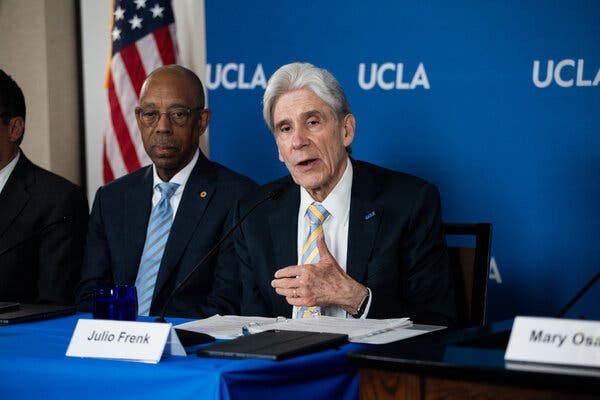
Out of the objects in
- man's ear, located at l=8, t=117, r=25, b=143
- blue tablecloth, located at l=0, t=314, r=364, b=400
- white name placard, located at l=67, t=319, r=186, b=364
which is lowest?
blue tablecloth, located at l=0, t=314, r=364, b=400

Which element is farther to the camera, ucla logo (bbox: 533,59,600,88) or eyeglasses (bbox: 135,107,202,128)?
eyeglasses (bbox: 135,107,202,128)

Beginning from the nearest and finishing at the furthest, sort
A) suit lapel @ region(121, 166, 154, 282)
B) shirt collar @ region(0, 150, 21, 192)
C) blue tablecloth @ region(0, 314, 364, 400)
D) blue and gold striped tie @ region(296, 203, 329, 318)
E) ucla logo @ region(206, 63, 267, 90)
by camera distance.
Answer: blue tablecloth @ region(0, 314, 364, 400)
blue and gold striped tie @ region(296, 203, 329, 318)
suit lapel @ region(121, 166, 154, 282)
shirt collar @ region(0, 150, 21, 192)
ucla logo @ region(206, 63, 267, 90)

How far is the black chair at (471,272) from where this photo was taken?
9.37ft

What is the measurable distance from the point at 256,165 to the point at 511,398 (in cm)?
276

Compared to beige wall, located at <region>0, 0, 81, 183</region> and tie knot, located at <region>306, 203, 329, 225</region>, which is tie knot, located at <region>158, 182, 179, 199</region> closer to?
tie knot, located at <region>306, 203, 329, 225</region>

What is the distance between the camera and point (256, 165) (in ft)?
13.8

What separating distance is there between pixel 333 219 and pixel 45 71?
2.51m

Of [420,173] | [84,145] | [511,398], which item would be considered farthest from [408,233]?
[84,145]

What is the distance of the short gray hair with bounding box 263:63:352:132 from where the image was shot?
112 inches

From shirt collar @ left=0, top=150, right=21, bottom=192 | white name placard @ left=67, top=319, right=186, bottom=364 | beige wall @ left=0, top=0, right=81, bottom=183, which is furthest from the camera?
beige wall @ left=0, top=0, right=81, bottom=183

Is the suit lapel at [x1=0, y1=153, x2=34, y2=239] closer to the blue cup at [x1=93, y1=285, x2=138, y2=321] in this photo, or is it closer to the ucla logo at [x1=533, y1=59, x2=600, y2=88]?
the blue cup at [x1=93, y1=285, x2=138, y2=321]

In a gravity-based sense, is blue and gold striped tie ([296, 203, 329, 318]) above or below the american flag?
below

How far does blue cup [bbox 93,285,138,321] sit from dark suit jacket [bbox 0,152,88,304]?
111cm

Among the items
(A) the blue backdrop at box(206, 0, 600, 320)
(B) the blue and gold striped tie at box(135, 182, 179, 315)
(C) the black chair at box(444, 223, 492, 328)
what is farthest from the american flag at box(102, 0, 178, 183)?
(C) the black chair at box(444, 223, 492, 328)
